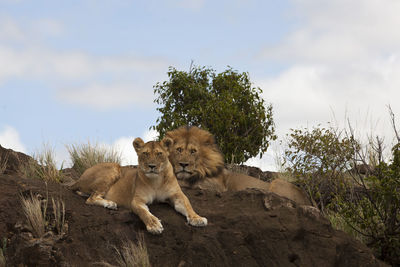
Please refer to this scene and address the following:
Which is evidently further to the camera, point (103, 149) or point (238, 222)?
point (103, 149)

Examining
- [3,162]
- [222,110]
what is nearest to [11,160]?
[3,162]

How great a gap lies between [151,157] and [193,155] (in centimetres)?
204

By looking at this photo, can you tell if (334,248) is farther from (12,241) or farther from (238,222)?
(12,241)

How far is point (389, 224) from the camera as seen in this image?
902cm

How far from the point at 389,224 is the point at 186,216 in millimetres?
3779

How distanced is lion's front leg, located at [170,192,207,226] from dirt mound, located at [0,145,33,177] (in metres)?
7.05

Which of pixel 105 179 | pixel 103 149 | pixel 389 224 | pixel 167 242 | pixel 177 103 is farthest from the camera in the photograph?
pixel 177 103

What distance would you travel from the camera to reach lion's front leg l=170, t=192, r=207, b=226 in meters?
7.16

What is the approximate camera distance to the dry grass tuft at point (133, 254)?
6848mm

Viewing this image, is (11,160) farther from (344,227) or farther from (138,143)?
(344,227)

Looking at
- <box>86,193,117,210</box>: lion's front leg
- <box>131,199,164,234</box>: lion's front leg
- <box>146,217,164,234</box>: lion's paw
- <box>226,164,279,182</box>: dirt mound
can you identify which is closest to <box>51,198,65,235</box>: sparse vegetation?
<box>86,193,117,210</box>: lion's front leg

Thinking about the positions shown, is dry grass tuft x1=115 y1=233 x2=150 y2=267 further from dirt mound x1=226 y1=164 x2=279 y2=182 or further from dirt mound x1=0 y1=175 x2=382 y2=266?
dirt mound x1=226 y1=164 x2=279 y2=182

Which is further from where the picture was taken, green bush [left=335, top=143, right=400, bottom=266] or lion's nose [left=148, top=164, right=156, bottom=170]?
green bush [left=335, top=143, right=400, bottom=266]

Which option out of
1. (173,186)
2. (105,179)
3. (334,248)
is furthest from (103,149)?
(334,248)
